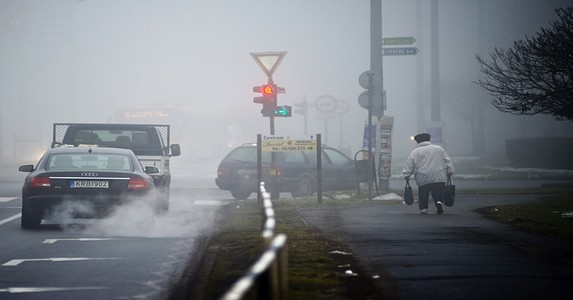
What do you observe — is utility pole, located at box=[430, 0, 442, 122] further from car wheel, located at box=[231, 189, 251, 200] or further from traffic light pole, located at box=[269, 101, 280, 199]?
traffic light pole, located at box=[269, 101, 280, 199]

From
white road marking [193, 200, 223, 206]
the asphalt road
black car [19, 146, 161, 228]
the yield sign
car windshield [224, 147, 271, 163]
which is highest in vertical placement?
the yield sign

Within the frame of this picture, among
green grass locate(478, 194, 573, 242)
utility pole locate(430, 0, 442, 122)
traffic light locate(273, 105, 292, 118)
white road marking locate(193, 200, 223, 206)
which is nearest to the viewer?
green grass locate(478, 194, 573, 242)

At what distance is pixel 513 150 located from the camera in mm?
46344

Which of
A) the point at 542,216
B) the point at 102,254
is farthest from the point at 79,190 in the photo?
the point at 542,216

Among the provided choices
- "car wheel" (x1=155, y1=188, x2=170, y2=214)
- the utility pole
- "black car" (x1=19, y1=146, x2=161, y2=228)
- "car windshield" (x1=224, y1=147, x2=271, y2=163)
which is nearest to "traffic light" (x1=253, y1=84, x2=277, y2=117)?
"car windshield" (x1=224, y1=147, x2=271, y2=163)

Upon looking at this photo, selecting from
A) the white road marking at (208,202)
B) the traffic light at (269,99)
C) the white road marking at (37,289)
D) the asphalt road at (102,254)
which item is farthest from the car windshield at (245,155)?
the white road marking at (37,289)

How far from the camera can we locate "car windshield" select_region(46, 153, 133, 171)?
16.8 meters

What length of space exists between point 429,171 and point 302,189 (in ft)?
31.0

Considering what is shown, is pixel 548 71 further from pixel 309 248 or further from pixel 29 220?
pixel 29 220

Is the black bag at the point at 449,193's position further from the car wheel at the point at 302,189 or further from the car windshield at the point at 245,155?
the car windshield at the point at 245,155

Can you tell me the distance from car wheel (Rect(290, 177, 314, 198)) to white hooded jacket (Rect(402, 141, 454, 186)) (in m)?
9.08

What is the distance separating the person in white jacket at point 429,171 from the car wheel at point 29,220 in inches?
242

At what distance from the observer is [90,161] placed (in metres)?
17.3

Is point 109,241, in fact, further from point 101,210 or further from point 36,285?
point 36,285
